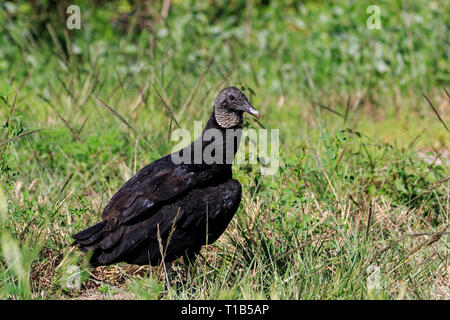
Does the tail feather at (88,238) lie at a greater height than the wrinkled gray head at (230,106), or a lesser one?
lesser

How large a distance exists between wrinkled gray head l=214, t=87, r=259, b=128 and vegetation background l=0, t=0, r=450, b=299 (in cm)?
37

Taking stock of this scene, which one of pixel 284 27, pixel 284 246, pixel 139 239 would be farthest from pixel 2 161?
pixel 284 27

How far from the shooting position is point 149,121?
4.79 metres

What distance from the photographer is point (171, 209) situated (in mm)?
2961

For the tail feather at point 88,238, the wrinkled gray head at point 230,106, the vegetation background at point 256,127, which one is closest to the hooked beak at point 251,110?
the wrinkled gray head at point 230,106

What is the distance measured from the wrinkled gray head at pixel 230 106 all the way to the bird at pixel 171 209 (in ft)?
0.04

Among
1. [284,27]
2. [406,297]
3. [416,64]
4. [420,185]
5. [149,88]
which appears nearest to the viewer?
[406,297]

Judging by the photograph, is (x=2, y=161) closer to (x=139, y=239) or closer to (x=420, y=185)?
(x=139, y=239)

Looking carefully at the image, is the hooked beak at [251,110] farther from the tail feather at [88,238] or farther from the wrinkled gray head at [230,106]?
the tail feather at [88,238]

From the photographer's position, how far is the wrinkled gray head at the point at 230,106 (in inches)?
126

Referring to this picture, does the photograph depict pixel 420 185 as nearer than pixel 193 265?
No

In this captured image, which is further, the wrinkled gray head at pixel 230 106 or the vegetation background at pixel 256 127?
the wrinkled gray head at pixel 230 106

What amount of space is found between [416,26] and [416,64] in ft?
1.65
